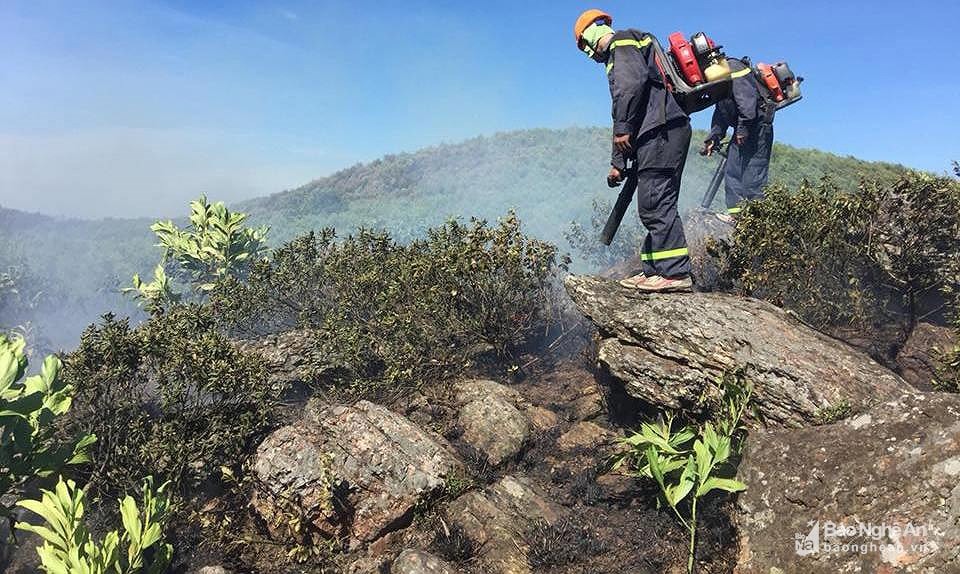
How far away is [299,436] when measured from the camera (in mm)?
5375

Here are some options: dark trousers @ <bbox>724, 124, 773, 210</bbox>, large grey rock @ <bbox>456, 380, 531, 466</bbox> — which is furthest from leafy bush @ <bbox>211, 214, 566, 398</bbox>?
dark trousers @ <bbox>724, 124, 773, 210</bbox>

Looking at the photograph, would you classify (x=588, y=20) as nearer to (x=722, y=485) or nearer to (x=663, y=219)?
(x=663, y=219)

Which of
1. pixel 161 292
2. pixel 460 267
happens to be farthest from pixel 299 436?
pixel 161 292

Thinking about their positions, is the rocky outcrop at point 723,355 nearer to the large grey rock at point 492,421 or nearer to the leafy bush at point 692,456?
the leafy bush at point 692,456

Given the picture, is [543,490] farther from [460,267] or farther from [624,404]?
[460,267]

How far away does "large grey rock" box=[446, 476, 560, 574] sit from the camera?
14.7 feet

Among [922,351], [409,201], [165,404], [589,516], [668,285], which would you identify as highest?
[409,201]

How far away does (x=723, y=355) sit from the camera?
207 inches

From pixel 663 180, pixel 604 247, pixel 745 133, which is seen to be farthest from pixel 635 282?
pixel 604 247

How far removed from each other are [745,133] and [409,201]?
1004 inches

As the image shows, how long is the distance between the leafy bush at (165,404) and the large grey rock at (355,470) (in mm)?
616

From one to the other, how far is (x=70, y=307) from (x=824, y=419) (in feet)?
89.3

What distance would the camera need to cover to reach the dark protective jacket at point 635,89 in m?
5.64

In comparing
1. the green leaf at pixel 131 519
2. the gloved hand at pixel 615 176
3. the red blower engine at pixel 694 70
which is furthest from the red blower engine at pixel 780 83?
the green leaf at pixel 131 519
